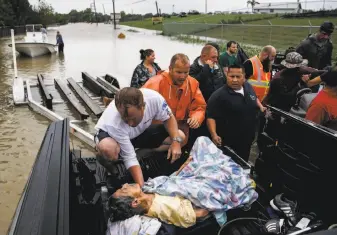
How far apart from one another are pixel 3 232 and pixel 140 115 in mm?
2522

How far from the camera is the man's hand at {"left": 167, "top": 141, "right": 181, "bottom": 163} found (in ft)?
10.3

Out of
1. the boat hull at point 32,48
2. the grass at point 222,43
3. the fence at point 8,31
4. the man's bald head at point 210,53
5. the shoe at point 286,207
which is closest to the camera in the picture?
the shoe at point 286,207

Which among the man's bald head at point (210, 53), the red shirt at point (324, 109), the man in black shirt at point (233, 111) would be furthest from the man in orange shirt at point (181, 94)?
the red shirt at point (324, 109)

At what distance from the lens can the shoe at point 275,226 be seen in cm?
231

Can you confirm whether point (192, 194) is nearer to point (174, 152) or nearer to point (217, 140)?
point (174, 152)

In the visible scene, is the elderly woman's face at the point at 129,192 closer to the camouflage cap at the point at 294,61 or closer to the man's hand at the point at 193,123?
the man's hand at the point at 193,123

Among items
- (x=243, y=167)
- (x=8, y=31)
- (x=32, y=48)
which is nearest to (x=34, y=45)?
(x=32, y=48)

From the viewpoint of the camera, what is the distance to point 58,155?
90.6 inches

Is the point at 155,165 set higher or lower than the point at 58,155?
lower

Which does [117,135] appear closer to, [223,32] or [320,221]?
[320,221]

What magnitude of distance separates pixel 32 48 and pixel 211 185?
895 inches

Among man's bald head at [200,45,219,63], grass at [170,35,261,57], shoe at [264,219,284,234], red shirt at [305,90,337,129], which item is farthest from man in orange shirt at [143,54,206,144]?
grass at [170,35,261,57]

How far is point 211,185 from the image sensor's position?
2.59 m

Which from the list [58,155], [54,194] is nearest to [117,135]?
[58,155]
